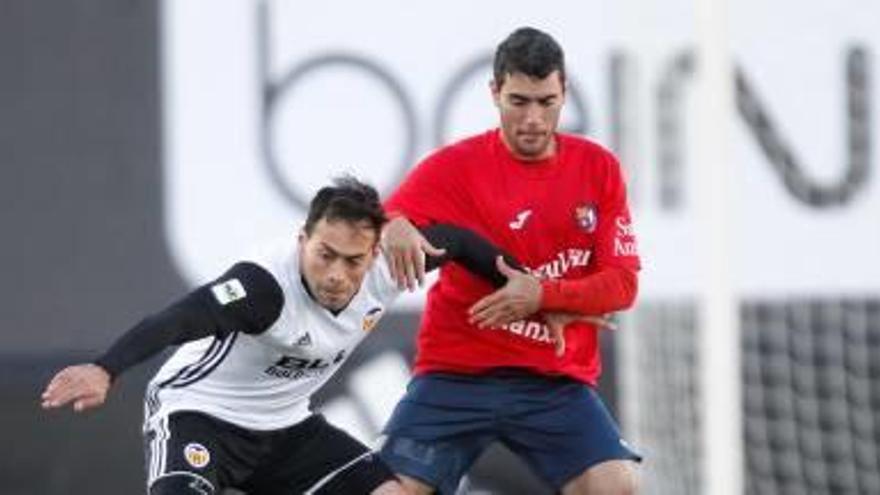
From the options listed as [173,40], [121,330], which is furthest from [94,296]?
[173,40]

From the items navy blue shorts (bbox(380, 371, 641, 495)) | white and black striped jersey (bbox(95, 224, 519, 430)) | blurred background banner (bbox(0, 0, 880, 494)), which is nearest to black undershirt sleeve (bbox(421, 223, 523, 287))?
white and black striped jersey (bbox(95, 224, 519, 430))

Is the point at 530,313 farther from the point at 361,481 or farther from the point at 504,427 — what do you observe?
the point at 361,481

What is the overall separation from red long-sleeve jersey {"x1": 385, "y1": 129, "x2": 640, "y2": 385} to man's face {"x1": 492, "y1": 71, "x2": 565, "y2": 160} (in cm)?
10

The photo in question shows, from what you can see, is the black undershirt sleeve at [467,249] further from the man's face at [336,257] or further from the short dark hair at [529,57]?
the short dark hair at [529,57]

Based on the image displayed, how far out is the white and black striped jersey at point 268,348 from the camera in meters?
6.48

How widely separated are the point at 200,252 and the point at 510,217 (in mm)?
1834

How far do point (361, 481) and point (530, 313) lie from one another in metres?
0.57

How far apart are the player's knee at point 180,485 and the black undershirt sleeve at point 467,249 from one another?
2.31 ft

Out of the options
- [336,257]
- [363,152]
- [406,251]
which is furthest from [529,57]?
[363,152]

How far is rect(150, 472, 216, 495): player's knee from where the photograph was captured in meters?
6.45

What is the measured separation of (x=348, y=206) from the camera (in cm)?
641

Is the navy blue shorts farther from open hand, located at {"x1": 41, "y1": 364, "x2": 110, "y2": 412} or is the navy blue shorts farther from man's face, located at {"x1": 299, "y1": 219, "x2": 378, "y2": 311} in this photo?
open hand, located at {"x1": 41, "y1": 364, "x2": 110, "y2": 412}

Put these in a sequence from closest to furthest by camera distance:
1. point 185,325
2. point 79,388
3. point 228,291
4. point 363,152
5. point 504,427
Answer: point 79,388, point 185,325, point 228,291, point 504,427, point 363,152

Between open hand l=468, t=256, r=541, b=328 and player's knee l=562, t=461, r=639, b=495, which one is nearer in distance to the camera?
open hand l=468, t=256, r=541, b=328
